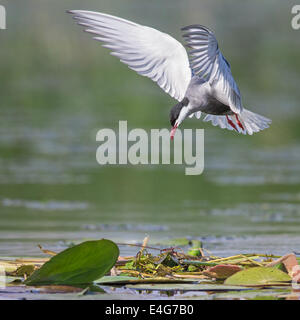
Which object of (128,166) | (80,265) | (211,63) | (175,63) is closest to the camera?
(80,265)

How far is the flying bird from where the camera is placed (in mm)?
Answer: 6664

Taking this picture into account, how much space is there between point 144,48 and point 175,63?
0.26 m

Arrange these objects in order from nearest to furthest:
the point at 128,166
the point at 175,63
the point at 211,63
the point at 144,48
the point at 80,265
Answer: the point at 80,265 < the point at 211,63 < the point at 144,48 < the point at 175,63 < the point at 128,166

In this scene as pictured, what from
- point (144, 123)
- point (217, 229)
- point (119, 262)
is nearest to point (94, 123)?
point (144, 123)

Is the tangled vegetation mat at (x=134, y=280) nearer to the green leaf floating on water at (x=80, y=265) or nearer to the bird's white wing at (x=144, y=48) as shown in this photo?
the green leaf floating on water at (x=80, y=265)

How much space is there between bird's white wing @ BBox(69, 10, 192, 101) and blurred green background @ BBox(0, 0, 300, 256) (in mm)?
1571

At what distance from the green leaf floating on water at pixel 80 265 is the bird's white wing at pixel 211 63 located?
1371 millimetres

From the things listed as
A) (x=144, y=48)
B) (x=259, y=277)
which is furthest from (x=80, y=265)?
(x=144, y=48)

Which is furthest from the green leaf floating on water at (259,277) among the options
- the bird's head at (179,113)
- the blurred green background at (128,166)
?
the blurred green background at (128,166)

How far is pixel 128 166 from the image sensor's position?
1264 centimetres

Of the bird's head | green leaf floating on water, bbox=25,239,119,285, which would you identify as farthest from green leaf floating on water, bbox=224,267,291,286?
the bird's head

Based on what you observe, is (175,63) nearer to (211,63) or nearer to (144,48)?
(144,48)

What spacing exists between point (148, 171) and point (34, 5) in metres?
26.4

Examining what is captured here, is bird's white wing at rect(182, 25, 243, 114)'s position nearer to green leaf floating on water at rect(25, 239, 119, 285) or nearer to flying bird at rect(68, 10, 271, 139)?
flying bird at rect(68, 10, 271, 139)
